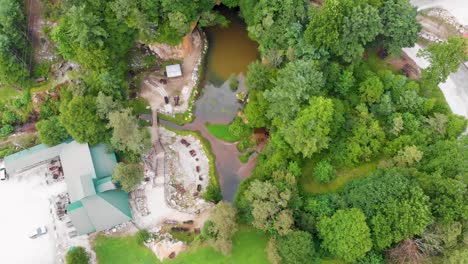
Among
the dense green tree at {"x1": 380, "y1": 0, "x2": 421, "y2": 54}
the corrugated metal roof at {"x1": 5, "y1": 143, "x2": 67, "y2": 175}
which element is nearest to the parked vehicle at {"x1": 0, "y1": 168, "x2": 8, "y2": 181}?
the corrugated metal roof at {"x1": 5, "y1": 143, "x2": 67, "y2": 175}

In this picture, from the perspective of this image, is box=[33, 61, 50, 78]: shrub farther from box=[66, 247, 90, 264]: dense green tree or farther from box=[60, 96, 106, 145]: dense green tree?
box=[66, 247, 90, 264]: dense green tree

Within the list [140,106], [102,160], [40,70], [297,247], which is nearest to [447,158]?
[297,247]

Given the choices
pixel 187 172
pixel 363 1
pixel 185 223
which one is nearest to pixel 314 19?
pixel 363 1

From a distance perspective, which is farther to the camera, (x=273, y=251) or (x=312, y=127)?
(x=312, y=127)

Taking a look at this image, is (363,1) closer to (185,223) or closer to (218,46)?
(218,46)

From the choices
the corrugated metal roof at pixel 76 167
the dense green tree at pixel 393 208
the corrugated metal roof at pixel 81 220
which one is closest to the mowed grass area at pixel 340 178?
the dense green tree at pixel 393 208

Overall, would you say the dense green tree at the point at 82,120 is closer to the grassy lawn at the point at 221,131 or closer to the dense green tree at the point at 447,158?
the grassy lawn at the point at 221,131

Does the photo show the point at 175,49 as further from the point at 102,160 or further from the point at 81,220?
the point at 81,220
